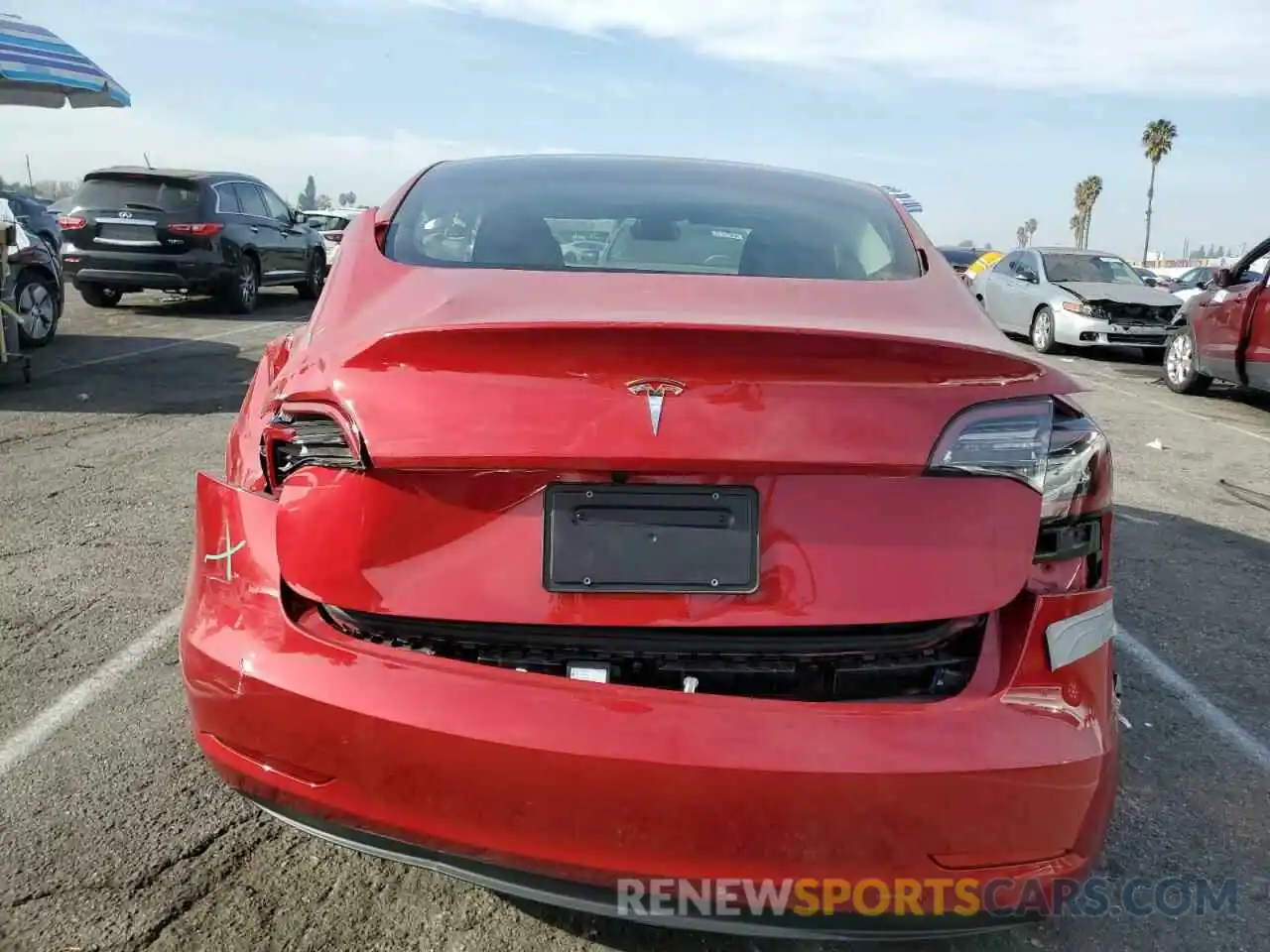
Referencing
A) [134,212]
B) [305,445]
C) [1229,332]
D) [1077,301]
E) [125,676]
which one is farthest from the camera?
[1077,301]

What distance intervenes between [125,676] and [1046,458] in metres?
2.74

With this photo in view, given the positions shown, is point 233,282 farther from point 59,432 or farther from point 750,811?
point 750,811

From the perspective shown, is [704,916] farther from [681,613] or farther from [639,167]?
[639,167]

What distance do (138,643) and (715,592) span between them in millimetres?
2471

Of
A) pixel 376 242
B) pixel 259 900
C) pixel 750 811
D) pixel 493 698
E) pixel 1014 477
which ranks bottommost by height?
pixel 259 900

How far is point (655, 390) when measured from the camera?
1.70 m

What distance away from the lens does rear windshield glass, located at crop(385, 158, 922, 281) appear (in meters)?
2.42

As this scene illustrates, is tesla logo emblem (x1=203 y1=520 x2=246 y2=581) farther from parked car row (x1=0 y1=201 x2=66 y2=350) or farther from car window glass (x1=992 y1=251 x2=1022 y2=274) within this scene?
car window glass (x1=992 y1=251 x2=1022 y2=274)

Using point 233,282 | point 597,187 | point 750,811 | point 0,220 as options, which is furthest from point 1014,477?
point 233,282

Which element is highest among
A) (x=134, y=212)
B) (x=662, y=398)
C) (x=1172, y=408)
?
(x=134, y=212)

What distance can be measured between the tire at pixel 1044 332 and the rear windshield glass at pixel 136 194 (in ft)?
37.2

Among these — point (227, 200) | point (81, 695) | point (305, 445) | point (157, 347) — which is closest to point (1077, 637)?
→ point (305, 445)

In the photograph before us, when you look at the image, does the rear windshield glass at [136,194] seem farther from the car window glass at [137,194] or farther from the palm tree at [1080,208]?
the palm tree at [1080,208]

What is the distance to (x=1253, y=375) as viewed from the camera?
899cm
